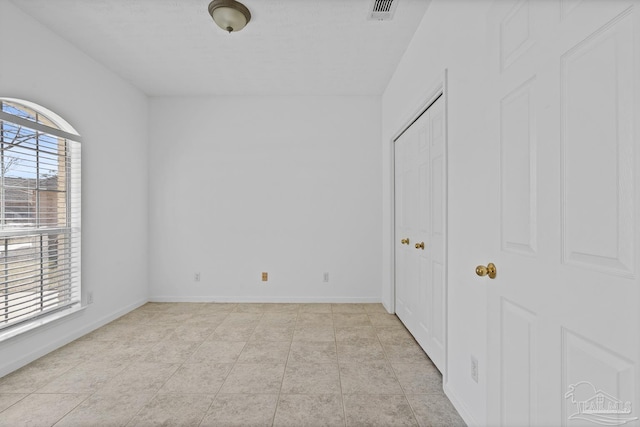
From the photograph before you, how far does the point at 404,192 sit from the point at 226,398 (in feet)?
7.79

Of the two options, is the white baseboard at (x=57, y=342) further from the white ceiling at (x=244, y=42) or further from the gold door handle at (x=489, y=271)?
the gold door handle at (x=489, y=271)

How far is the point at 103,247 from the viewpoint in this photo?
3.23 m

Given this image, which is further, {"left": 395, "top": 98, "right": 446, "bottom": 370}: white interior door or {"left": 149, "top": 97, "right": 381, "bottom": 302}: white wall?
{"left": 149, "top": 97, "right": 381, "bottom": 302}: white wall

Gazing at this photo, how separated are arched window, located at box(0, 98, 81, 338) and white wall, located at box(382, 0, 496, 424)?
3.13 meters

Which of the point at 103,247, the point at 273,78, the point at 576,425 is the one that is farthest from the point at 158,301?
the point at 576,425

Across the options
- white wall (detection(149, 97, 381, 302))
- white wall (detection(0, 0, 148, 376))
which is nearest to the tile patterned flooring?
white wall (detection(0, 0, 148, 376))

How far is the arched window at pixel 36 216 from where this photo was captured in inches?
89.9

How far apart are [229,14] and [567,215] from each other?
2.47 metres

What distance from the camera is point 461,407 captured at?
5.64ft

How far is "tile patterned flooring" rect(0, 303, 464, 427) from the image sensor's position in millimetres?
1747

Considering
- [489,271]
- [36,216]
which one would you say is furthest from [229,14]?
[489,271]

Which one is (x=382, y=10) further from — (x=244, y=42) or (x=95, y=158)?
(x=95, y=158)

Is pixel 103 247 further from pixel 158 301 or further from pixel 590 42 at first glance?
pixel 590 42

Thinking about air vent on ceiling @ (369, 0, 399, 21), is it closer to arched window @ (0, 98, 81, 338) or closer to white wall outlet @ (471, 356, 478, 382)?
white wall outlet @ (471, 356, 478, 382)
